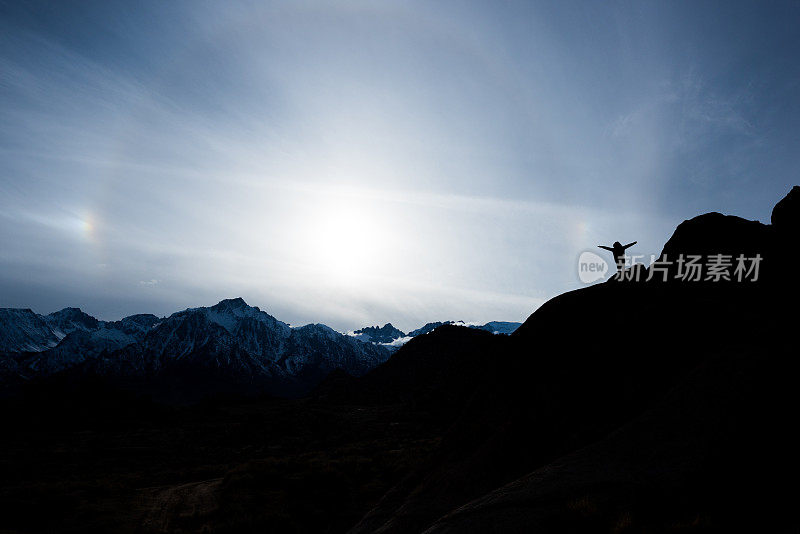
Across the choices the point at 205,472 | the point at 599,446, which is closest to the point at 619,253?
the point at 599,446

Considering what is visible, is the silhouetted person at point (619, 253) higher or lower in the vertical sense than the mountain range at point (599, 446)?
higher

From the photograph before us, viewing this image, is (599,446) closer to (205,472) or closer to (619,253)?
(619,253)

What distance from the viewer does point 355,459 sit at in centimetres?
3388

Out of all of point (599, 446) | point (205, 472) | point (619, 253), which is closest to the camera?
point (599, 446)

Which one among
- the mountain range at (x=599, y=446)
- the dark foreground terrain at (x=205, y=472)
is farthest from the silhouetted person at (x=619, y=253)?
the dark foreground terrain at (x=205, y=472)

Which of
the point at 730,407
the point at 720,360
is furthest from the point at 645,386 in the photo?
the point at 730,407

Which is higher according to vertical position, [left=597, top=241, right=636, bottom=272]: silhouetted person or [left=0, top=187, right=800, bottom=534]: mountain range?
[left=597, top=241, right=636, bottom=272]: silhouetted person

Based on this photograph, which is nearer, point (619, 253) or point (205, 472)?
point (619, 253)

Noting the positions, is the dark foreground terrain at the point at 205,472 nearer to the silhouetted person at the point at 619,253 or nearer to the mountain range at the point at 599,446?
the mountain range at the point at 599,446

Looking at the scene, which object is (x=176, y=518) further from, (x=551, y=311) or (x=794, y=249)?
(x=794, y=249)

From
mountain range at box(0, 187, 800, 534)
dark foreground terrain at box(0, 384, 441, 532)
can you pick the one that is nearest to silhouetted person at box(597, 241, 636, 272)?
mountain range at box(0, 187, 800, 534)

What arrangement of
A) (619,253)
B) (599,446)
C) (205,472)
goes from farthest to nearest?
(205,472) → (619,253) → (599,446)

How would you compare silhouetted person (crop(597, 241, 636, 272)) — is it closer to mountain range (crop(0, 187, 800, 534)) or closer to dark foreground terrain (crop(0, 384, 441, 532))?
mountain range (crop(0, 187, 800, 534))

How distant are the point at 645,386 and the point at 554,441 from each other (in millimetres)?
4019
